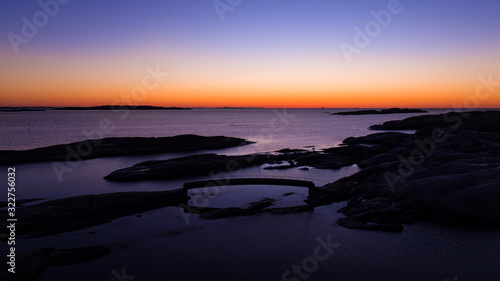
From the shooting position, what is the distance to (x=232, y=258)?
27.0 m

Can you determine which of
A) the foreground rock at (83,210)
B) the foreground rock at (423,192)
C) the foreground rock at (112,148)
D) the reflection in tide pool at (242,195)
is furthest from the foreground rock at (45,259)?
the foreground rock at (112,148)

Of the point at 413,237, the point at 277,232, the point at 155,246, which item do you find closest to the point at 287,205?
the point at 277,232

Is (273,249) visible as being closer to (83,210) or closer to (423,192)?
(423,192)

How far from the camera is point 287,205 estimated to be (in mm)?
40625

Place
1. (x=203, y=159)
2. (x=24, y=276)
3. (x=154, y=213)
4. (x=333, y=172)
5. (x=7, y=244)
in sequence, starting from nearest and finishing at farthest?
(x=24, y=276) → (x=7, y=244) → (x=154, y=213) → (x=333, y=172) → (x=203, y=159)

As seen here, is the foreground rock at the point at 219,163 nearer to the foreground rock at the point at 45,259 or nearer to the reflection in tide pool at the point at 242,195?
the reflection in tide pool at the point at 242,195

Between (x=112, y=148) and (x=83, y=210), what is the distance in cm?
5192

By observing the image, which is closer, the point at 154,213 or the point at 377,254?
the point at 377,254

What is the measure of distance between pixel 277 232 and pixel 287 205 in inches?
347

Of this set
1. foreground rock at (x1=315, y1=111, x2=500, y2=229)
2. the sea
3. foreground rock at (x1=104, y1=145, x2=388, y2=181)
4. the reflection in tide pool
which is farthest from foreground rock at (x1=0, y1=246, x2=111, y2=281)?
foreground rock at (x1=104, y1=145, x2=388, y2=181)

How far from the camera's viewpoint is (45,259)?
2509 cm

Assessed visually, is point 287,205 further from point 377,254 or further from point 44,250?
point 44,250

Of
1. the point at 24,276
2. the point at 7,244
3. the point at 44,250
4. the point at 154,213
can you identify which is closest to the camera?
the point at 24,276

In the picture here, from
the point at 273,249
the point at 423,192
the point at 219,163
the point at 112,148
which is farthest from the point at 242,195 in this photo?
the point at 112,148
